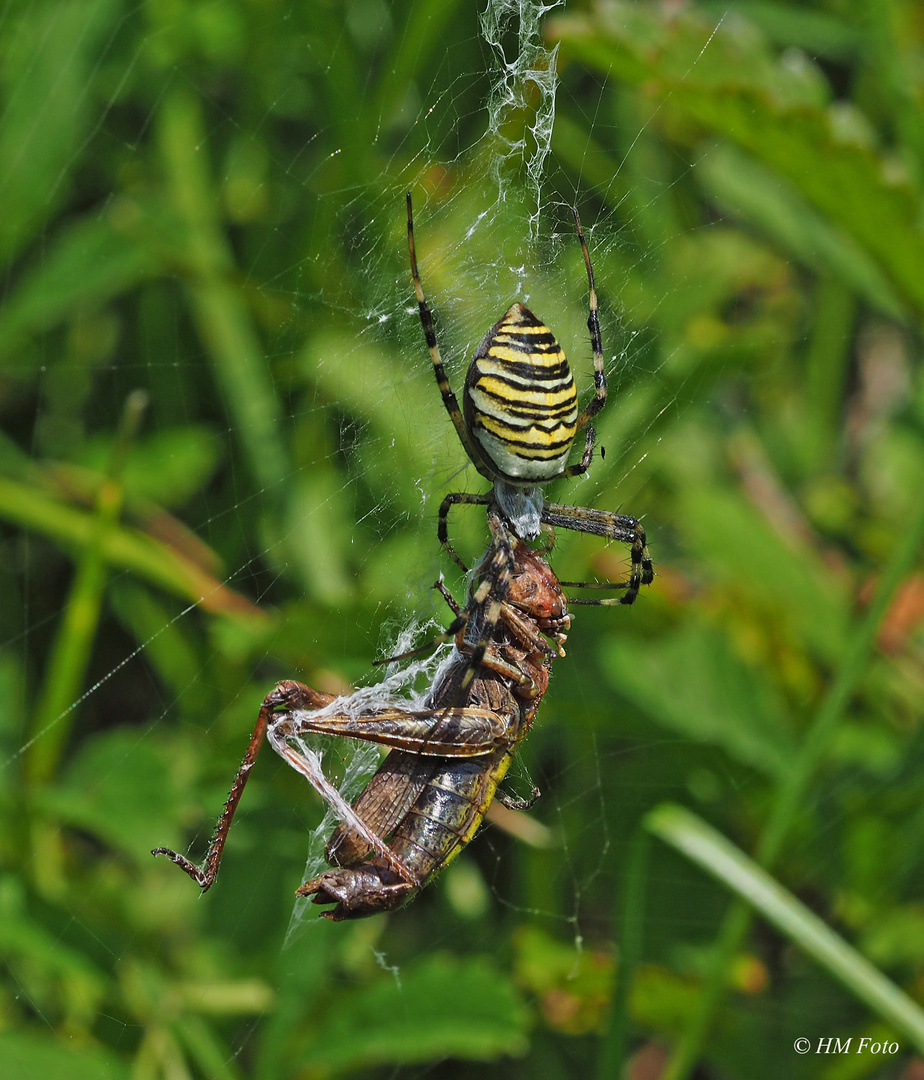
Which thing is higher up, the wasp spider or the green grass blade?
the wasp spider

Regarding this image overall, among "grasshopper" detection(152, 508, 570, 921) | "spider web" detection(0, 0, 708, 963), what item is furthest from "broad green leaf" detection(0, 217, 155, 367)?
"grasshopper" detection(152, 508, 570, 921)

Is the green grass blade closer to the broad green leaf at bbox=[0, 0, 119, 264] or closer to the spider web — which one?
the spider web

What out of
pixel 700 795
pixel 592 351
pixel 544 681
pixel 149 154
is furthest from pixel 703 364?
pixel 149 154

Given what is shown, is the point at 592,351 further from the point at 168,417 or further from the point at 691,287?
the point at 168,417

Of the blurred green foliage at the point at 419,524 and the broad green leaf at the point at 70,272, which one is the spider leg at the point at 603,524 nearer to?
the blurred green foliage at the point at 419,524

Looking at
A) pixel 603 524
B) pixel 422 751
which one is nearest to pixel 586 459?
pixel 603 524

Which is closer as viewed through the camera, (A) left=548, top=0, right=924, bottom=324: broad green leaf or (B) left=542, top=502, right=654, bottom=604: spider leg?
(A) left=548, top=0, right=924, bottom=324: broad green leaf

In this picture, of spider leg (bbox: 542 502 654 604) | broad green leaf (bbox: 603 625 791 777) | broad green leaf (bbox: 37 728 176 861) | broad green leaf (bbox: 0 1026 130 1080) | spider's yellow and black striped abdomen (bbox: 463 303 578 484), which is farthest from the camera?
broad green leaf (bbox: 603 625 791 777)
